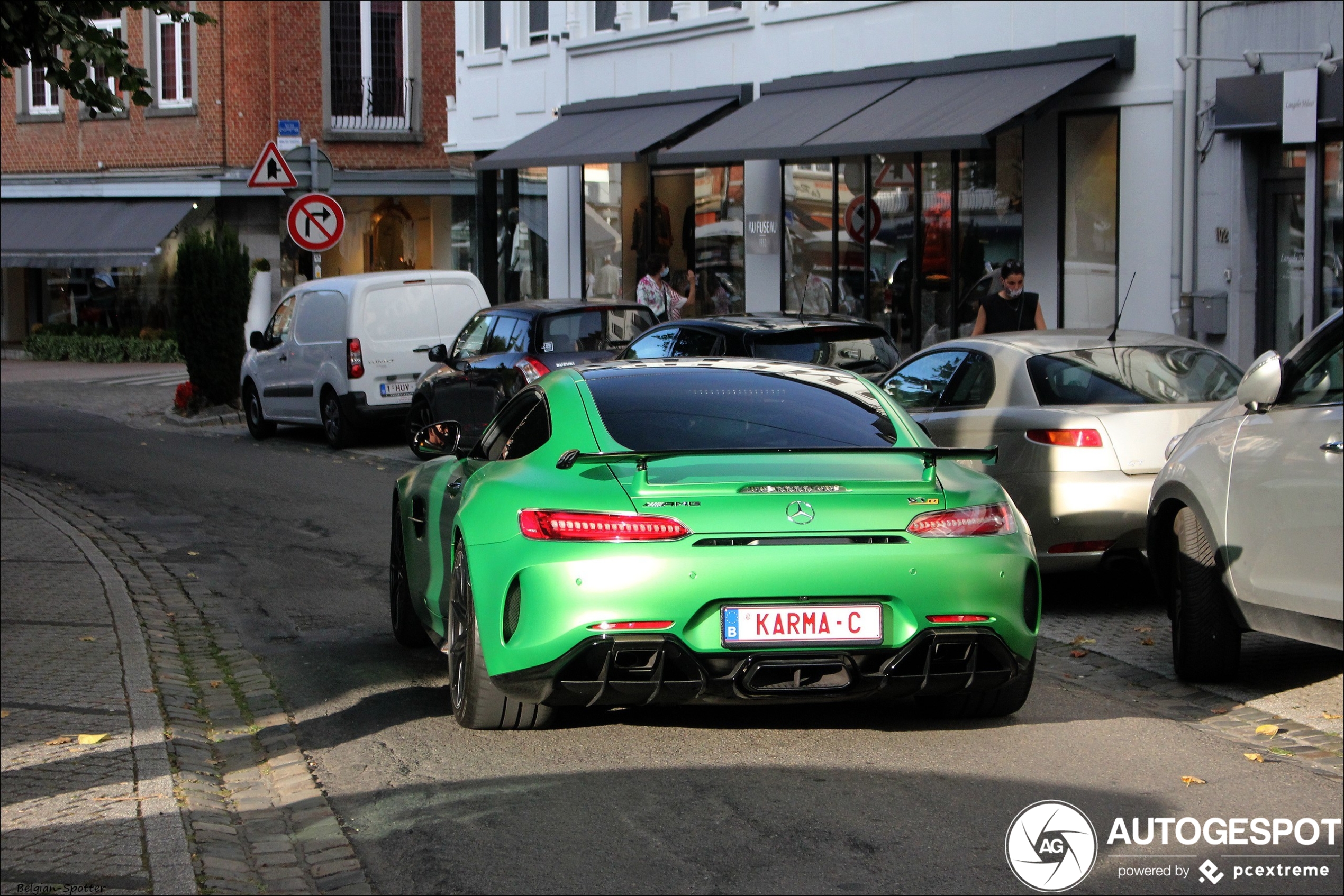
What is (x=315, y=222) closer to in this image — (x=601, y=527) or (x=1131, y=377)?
(x=1131, y=377)

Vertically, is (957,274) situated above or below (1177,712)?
above

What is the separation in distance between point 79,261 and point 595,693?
3479 centimetres

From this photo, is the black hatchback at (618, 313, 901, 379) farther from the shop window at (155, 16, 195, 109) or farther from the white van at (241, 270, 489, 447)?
the shop window at (155, 16, 195, 109)

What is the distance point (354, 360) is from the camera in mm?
19031

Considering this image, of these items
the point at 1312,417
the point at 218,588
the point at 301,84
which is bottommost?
the point at 218,588

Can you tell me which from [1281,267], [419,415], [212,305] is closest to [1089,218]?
[1281,267]

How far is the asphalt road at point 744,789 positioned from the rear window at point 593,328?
785cm

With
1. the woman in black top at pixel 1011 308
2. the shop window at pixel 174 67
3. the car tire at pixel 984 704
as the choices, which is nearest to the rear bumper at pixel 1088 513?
the car tire at pixel 984 704

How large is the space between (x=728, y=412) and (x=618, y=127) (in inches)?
757

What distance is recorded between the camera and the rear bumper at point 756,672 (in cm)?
567

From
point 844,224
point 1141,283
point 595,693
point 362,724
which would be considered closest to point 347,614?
point 362,724

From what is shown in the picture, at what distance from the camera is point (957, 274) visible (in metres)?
19.8

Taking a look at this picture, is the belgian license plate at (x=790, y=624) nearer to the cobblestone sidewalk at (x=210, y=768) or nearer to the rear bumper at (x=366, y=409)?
the cobblestone sidewalk at (x=210, y=768)

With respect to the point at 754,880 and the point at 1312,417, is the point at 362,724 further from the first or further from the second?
the point at 1312,417
